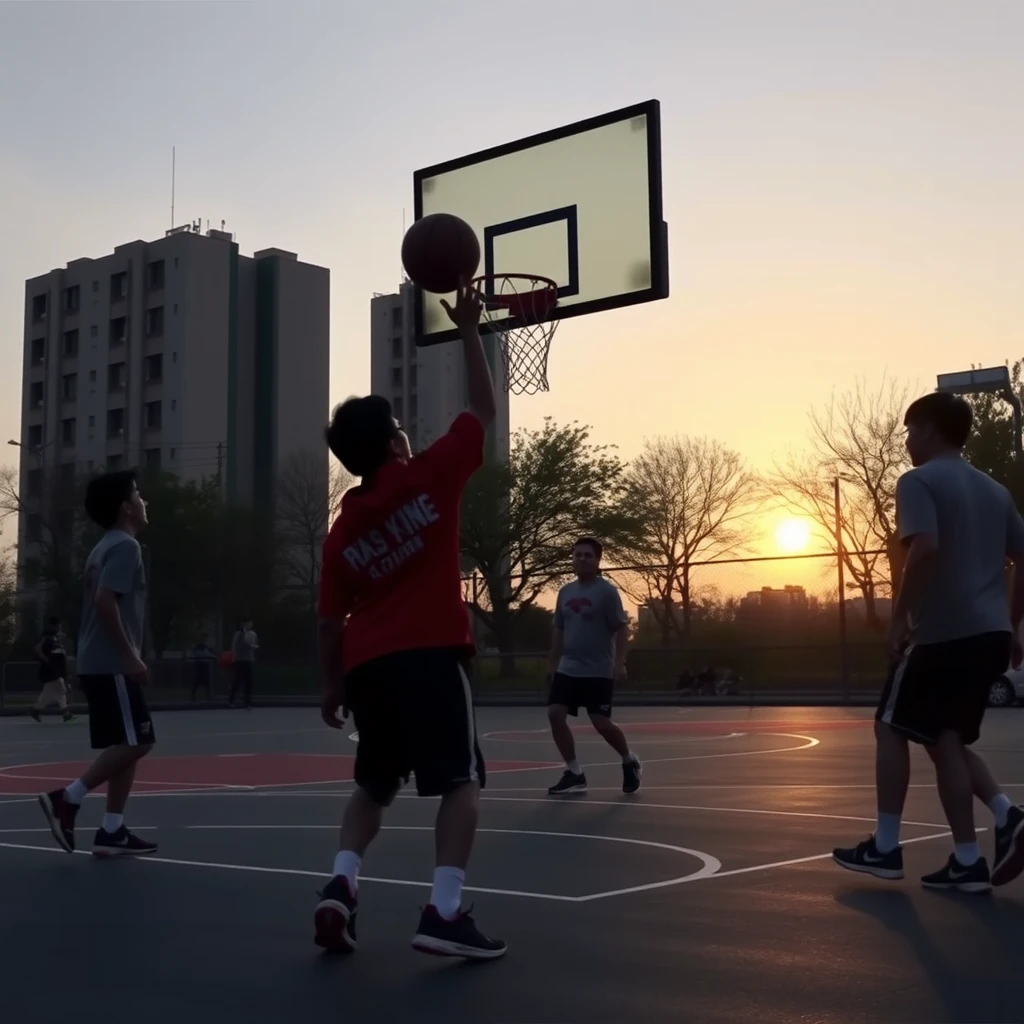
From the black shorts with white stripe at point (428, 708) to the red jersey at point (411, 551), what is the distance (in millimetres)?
49

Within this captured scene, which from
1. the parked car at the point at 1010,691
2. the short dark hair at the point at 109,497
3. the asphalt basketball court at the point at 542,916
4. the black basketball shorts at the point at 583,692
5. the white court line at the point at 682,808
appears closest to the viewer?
the asphalt basketball court at the point at 542,916

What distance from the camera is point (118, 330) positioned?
7531 cm

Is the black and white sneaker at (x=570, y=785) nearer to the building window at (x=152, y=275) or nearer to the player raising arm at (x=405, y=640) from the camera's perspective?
the player raising arm at (x=405, y=640)

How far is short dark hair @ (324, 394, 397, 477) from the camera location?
4773 mm

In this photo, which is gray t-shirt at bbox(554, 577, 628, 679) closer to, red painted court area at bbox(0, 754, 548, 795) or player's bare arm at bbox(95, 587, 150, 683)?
red painted court area at bbox(0, 754, 548, 795)

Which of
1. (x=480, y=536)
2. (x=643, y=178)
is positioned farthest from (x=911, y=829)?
(x=480, y=536)

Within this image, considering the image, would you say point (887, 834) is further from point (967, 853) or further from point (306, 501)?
point (306, 501)

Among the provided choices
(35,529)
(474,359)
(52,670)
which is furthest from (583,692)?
(35,529)

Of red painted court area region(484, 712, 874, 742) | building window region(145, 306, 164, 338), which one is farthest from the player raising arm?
building window region(145, 306, 164, 338)

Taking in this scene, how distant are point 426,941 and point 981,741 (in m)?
12.4

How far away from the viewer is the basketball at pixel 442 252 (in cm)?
631

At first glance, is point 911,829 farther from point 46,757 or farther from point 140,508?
point 46,757

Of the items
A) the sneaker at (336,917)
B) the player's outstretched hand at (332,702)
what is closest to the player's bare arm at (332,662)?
the player's outstretched hand at (332,702)

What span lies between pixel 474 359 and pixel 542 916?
2.04 m
